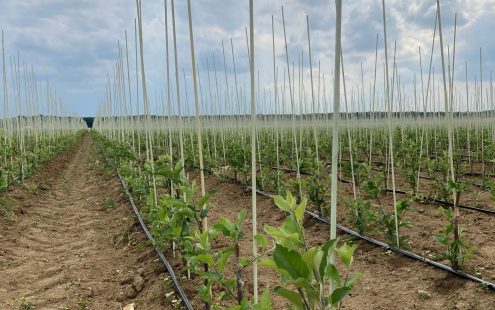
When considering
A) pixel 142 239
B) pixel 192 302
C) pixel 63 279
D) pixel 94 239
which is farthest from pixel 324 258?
pixel 94 239

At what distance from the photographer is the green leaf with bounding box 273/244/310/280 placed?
154 cm

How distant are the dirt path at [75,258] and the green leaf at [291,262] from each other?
97.5 inches

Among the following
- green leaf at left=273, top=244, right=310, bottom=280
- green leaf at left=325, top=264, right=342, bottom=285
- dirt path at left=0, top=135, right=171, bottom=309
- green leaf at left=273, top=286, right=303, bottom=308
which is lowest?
dirt path at left=0, top=135, right=171, bottom=309

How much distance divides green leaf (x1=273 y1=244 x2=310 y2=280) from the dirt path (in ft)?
8.12

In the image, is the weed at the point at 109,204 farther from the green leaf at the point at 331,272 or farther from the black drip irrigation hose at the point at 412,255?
the green leaf at the point at 331,272

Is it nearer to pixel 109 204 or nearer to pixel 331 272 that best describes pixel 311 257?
pixel 331 272

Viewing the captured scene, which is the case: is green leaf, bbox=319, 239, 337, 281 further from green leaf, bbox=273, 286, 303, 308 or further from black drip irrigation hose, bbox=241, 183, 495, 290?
black drip irrigation hose, bbox=241, 183, 495, 290

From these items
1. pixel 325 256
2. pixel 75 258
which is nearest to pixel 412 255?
pixel 325 256

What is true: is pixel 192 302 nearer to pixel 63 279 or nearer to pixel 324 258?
pixel 63 279

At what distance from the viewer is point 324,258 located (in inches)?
61.6

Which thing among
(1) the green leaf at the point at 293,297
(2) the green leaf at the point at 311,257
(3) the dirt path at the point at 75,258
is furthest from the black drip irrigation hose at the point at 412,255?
(2) the green leaf at the point at 311,257

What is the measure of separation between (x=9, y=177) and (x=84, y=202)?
1.52 meters

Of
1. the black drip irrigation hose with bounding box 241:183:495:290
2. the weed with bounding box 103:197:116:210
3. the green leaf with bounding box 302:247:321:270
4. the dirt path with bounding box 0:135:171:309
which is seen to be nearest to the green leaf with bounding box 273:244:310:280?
the green leaf with bounding box 302:247:321:270

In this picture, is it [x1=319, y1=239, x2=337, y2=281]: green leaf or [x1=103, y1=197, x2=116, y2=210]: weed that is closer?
[x1=319, y1=239, x2=337, y2=281]: green leaf
